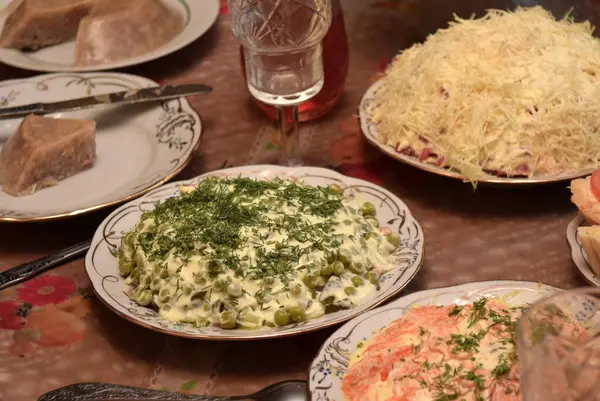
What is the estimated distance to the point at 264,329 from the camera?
1688mm

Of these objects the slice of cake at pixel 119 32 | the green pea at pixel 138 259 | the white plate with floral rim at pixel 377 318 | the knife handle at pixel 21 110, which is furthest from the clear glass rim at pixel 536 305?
the slice of cake at pixel 119 32

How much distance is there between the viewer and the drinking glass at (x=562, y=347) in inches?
44.0

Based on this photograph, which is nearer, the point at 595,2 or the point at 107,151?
the point at 107,151

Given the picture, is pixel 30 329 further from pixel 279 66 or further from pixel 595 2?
pixel 595 2

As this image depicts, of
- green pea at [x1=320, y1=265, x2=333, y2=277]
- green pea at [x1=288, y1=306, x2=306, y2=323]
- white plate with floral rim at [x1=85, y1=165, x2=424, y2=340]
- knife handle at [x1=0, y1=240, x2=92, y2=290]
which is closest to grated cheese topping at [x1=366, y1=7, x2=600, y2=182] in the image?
white plate with floral rim at [x1=85, y1=165, x2=424, y2=340]

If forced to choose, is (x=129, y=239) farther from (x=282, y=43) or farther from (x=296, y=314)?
(x=282, y=43)

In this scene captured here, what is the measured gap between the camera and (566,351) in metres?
1.14

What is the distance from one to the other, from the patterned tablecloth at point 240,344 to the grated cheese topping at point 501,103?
0.14 metres

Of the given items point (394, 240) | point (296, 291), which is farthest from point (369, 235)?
point (296, 291)

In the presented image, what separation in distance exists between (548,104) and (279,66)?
2.65ft

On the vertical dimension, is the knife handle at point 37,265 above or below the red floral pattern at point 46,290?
above

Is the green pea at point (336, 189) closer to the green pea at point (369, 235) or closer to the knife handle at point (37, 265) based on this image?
Result: the green pea at point (369, 235)

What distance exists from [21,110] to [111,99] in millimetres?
316

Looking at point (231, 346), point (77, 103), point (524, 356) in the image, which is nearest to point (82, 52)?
point (77, 103)
